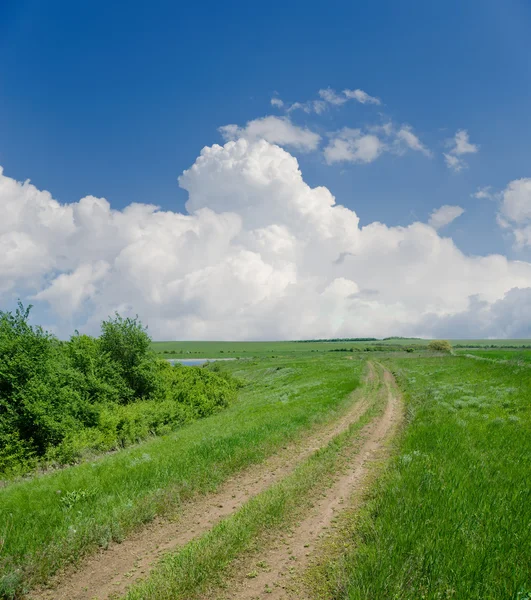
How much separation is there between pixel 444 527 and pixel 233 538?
15.4ft

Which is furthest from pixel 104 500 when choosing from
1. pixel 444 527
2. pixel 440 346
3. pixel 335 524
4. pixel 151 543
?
pixel 440 346

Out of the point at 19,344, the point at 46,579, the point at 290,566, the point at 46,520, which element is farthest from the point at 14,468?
the point at 290,566

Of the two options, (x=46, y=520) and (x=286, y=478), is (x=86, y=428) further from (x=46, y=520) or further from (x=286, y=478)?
(x=286, y=478)

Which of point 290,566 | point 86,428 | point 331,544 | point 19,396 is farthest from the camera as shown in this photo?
point 86,428

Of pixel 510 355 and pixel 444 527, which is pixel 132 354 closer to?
pixel 444 527

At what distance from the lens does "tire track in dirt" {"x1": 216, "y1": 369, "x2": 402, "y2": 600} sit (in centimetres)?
591

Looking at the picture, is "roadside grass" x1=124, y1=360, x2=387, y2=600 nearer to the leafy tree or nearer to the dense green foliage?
the dense green foliage

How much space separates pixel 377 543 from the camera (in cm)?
653

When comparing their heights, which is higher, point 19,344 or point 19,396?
point 19,344

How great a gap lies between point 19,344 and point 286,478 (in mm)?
26341

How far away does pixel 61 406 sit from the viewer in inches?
1058

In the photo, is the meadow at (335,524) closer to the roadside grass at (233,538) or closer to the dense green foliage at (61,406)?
the roadside grass at (233,538)

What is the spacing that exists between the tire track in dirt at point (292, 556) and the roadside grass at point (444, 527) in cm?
47

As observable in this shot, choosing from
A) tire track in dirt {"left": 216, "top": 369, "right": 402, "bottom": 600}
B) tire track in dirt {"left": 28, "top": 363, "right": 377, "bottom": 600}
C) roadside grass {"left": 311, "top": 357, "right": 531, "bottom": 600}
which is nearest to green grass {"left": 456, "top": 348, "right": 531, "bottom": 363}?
roadside grass {"left": 311, "top": 357, "right": 531, "bottom": 600}
